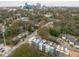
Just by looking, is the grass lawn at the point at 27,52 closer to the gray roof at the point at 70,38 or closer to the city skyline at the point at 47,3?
the gray roof at the point at 70,38

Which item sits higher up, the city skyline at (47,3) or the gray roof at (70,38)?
the city skyline at (47,3)

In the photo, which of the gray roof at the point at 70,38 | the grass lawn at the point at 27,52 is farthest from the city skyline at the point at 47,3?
the grass lawn at the point at 27,52

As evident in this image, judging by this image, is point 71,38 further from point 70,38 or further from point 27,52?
point 27,52

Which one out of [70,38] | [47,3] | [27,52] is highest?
[47,3]

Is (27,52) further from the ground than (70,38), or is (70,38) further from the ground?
(70,38)

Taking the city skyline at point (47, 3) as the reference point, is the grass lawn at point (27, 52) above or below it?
below

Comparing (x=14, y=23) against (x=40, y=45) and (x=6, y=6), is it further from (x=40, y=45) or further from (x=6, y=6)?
(x=40, y=45)

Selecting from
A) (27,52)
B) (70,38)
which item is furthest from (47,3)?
(27,52)

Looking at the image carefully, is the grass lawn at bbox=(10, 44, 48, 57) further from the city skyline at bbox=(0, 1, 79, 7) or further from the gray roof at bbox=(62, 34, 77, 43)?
the city skyline at bbox=(0, 1, 79, 7)

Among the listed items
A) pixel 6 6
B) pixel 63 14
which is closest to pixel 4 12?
pixel 6 6

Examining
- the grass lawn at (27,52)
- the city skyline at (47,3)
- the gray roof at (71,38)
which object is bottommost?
the grass lawn at (27,52)

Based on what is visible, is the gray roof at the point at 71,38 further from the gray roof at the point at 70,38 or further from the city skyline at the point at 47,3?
the city skyline at the point at 47,3
